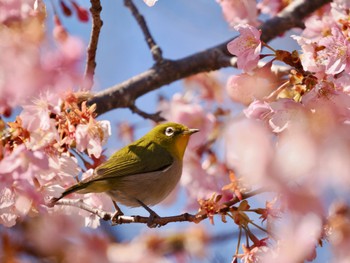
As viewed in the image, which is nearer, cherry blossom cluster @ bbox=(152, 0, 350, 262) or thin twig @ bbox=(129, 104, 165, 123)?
cherry blossom cluster @ bbox=(152, 0, 350, 262)

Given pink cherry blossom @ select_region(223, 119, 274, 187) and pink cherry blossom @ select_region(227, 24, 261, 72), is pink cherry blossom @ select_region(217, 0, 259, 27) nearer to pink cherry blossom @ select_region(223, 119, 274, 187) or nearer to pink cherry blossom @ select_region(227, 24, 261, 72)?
pink cherry blossom @ select_region(227, 24, 261, 72)

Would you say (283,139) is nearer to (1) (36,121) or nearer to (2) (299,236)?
(2) (299,236)

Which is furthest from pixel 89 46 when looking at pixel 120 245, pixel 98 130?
pixel 120 245

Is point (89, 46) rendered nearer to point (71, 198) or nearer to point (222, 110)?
point (71, 198)

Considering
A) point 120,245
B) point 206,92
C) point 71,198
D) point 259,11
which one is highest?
point 120,245

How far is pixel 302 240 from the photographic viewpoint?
1.03 m

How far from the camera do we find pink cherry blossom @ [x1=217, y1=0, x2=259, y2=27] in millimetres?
3266

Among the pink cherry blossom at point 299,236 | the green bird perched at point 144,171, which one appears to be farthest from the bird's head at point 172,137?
the pink cherry blossom at point 299,236

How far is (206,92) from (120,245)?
2483 millimetres

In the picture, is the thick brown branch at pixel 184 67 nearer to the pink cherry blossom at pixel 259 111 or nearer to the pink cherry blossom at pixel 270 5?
the pink cherry blossom at pixel 270 5

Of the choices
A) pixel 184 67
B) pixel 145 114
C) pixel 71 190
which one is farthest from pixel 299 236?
pixel 184 67

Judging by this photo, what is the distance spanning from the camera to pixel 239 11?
135 inches

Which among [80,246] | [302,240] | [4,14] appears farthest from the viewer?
[4,14]

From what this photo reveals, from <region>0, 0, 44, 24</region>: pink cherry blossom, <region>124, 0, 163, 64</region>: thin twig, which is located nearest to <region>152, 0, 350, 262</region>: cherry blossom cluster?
<region>124, 0, 163, 64</region>: thin twig
